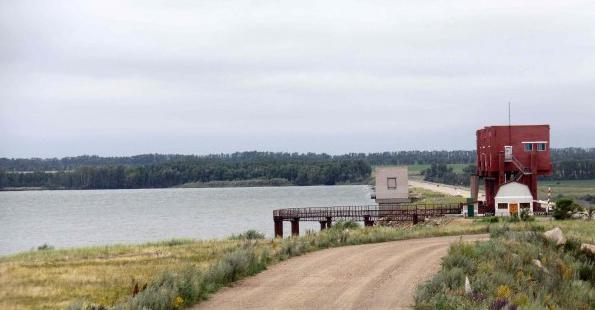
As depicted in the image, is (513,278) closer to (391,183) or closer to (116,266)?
(116,266)

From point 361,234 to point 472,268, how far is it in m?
13.9

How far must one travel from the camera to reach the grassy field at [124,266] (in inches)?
889

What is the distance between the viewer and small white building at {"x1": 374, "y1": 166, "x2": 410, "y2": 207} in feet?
285

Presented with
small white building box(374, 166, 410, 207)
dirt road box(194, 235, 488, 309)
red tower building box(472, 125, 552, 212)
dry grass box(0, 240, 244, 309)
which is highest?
red tower building box(472, 125, 552, 212)

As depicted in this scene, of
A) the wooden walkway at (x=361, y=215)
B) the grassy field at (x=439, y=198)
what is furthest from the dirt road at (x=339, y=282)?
the grassy field at (x=439, y=198)

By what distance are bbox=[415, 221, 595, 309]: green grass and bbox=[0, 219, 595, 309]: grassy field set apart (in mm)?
5722

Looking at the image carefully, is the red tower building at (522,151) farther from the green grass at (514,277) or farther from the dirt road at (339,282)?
the dirt road at (339,282)

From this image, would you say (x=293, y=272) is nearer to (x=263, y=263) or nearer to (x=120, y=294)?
(x=263, y=263)

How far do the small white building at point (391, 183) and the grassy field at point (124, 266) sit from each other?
142 ft

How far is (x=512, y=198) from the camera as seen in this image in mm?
67312

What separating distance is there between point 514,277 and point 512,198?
153ft

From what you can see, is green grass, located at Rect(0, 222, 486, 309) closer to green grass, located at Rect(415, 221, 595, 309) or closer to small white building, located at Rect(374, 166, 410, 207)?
green grass, located at Rect(415, 221, 595, 309)

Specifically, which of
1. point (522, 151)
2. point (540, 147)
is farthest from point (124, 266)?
point (540, 147)

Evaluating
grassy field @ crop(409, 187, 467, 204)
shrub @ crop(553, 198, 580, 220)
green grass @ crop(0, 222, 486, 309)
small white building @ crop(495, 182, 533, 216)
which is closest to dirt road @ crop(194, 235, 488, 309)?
green grass @ crop(0, 222, 486, 309)
